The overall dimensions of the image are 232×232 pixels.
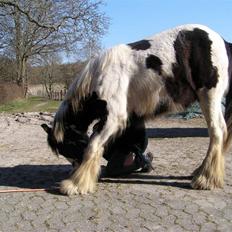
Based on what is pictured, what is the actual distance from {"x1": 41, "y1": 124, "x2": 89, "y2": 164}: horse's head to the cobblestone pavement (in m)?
0.48

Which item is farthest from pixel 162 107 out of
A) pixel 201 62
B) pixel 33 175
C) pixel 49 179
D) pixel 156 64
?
pixel 33 175

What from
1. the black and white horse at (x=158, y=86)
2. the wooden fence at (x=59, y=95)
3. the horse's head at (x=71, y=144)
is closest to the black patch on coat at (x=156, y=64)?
the black and white horse at (x=158, y=86)

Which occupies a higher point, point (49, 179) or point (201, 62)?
point (201, 62)

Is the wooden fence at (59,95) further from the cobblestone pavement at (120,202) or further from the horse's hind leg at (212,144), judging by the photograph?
the horse's hind leg at (212,144)

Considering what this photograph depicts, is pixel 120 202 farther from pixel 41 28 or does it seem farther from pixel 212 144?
pixel 41 28

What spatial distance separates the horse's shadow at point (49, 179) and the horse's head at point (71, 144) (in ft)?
1.50

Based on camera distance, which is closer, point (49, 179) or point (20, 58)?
point (49, 179)

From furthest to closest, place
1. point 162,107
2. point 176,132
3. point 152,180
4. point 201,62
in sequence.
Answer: point 176,132 → point 152,180 → point 162,107 → point 201,62

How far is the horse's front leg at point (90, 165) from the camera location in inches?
209

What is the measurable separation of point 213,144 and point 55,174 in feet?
7.79

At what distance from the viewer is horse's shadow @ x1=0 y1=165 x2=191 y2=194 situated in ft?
19.0

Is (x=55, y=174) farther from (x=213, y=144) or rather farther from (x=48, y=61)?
(x=48, y=61)

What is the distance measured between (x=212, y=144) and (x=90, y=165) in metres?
1.50

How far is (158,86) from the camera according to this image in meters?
5.43
